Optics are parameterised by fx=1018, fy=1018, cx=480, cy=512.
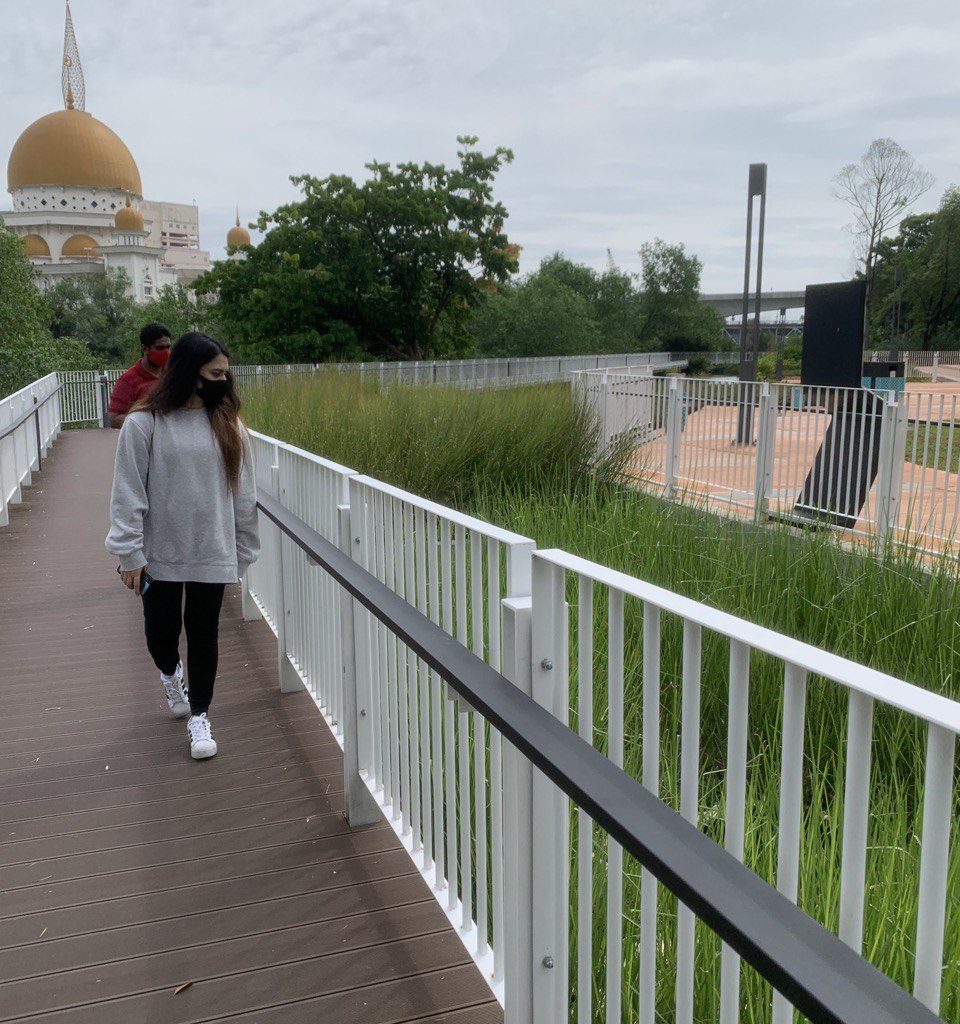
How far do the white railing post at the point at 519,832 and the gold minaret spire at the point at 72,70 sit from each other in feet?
523

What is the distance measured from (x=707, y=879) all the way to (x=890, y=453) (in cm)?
825

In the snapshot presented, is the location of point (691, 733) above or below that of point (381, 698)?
above

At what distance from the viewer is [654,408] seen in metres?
12.8

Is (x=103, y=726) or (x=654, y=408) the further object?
(x=654, y=408)

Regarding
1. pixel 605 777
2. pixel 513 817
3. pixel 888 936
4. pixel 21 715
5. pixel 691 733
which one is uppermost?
pixel 691 733

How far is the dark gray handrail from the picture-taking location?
3.53ft

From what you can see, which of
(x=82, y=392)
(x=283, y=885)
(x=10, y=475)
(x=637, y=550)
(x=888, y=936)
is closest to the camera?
(x=888, y=936)

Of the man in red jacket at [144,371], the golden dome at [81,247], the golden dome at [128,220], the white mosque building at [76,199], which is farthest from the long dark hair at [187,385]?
the golden dome at [128,220]

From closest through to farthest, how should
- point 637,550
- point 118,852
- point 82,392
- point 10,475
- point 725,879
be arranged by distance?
point 725,879 → point 118,852 → point 637,550 → point 10,475 → point 82,392

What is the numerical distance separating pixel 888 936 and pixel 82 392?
102 feet

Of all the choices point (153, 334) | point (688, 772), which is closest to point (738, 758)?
point (688, 772)

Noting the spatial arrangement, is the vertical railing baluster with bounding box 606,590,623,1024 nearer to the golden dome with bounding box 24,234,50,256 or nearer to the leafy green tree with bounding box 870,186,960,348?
the leafy green tree with bounding box 870,186,960,348

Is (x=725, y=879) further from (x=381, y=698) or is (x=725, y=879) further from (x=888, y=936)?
(x=381, y=698)

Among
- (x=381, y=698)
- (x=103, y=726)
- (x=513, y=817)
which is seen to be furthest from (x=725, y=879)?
(x=103, y=726)
